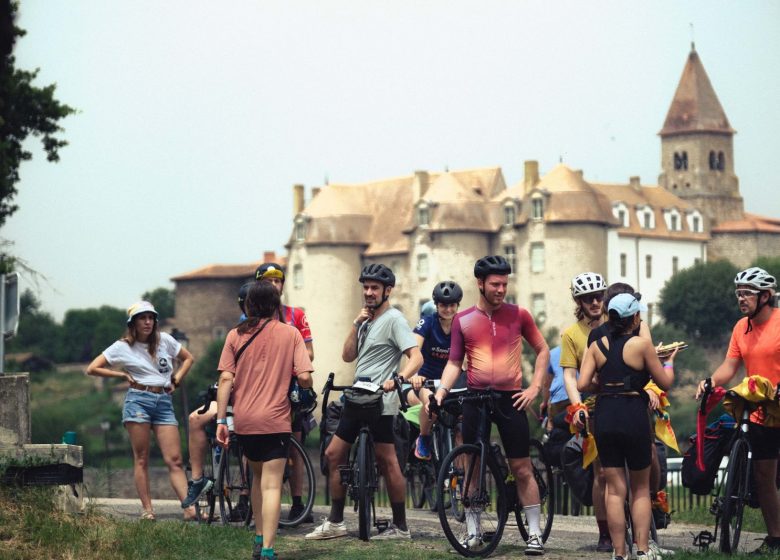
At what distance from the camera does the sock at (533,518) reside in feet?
38.0

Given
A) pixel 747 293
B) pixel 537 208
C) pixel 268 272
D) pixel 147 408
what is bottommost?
pixel 147 408

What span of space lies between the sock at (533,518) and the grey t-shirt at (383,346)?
4.33 feet

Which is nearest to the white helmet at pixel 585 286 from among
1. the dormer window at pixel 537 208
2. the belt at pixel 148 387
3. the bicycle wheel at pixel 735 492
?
the bicycle wheel at pixel 735 492

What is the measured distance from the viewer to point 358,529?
12984mm

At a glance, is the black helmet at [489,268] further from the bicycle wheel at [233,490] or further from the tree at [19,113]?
the tree at [19,113]

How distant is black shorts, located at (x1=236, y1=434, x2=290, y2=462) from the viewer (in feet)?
37.0

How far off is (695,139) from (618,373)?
139 metres

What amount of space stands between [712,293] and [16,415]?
340 ft

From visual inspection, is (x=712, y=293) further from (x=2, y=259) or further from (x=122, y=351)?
(x=122, y=351)

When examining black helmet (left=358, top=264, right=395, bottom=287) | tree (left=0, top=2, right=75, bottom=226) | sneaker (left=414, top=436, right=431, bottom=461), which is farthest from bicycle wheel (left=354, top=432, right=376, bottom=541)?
tree (left=0, top=2, right=75, bottom=226)

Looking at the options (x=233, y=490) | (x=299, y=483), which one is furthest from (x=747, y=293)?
(x=233, y=490)

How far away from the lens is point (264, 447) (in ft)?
37.1

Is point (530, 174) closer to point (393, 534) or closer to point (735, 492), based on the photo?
point (393, 534)

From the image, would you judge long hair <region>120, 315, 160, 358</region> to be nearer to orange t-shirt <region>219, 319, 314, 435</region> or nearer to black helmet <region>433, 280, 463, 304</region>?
black helmet <region>433, 280, 463, 304</region>
